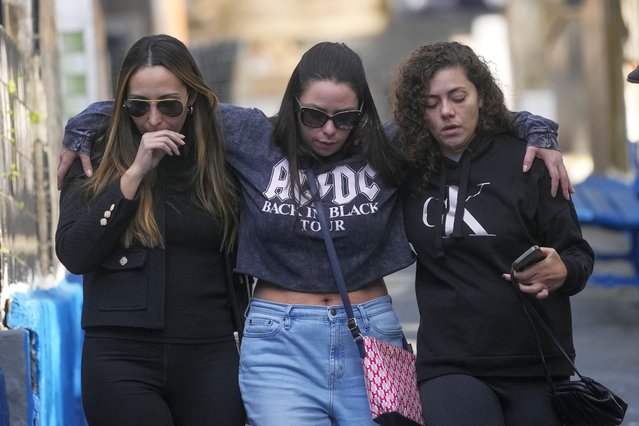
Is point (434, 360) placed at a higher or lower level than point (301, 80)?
lower

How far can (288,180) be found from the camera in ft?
13.8

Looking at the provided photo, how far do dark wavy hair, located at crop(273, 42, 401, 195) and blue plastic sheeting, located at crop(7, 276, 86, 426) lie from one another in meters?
1.25

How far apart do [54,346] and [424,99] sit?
1.93 meters

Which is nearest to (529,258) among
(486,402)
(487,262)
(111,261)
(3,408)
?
(487,262)

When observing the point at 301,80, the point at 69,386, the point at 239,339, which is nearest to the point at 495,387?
the point at 239,339

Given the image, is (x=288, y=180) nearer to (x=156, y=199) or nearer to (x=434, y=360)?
(x=156, y=199)

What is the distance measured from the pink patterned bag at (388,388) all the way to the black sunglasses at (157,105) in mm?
958

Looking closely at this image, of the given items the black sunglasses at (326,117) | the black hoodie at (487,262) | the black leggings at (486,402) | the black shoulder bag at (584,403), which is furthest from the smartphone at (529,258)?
the black sunglasses at (326,117)

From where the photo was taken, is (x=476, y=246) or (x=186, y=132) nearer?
(x=476, y=246)

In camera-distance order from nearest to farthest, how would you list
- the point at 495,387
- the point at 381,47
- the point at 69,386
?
the point at 495,387 < the point at 69,386 < the point at 381,47

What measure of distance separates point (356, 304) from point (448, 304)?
0.30 meters

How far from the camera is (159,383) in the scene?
4094mm

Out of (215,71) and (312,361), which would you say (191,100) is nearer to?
(312,361)

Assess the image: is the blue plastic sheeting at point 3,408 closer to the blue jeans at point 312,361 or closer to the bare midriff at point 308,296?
the blue jeans at point 312,361
